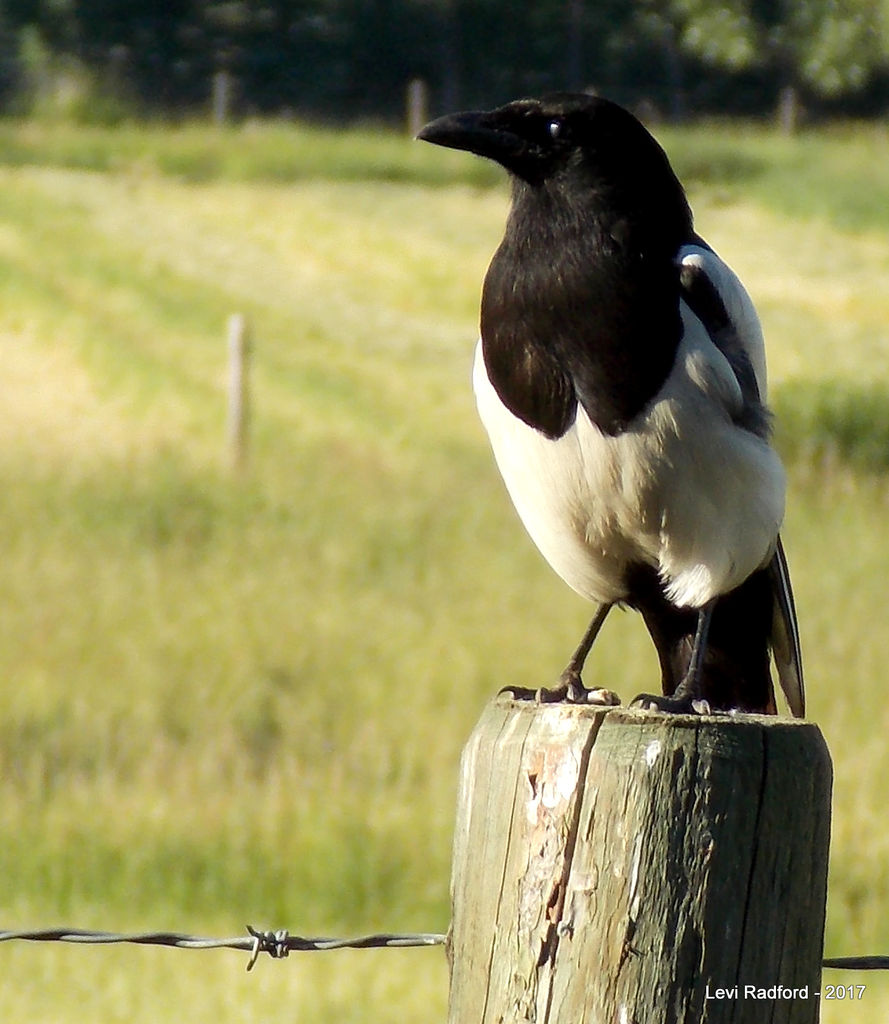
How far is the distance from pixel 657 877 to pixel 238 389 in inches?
424

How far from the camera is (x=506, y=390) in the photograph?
214cm

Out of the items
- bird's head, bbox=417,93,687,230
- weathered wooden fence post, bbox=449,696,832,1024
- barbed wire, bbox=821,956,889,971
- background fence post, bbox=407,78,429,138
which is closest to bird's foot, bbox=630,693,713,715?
barbed wire, bbox=821,956,889,971

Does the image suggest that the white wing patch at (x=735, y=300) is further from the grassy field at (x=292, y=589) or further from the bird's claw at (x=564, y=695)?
the grassy field at (x=292, y=589)

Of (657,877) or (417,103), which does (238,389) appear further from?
(417,103)

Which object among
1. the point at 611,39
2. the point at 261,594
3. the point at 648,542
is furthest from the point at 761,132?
the point at 648,542

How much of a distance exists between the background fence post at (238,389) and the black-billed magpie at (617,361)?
28.6 feet

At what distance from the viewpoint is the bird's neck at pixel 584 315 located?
206 centimetres

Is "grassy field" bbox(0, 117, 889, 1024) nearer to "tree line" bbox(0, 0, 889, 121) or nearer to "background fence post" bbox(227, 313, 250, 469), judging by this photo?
"background fence post" bbox(227, 313, 250, 469)

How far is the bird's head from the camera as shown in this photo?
2.13 m

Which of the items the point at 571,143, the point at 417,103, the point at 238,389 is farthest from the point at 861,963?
the point at 417,103

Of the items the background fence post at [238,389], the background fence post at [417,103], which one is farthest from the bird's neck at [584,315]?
the background fence post at [417,103]

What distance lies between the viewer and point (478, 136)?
7.02 ft

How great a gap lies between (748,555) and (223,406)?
10221 millimetres

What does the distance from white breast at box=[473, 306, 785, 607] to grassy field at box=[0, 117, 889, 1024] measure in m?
1.42
